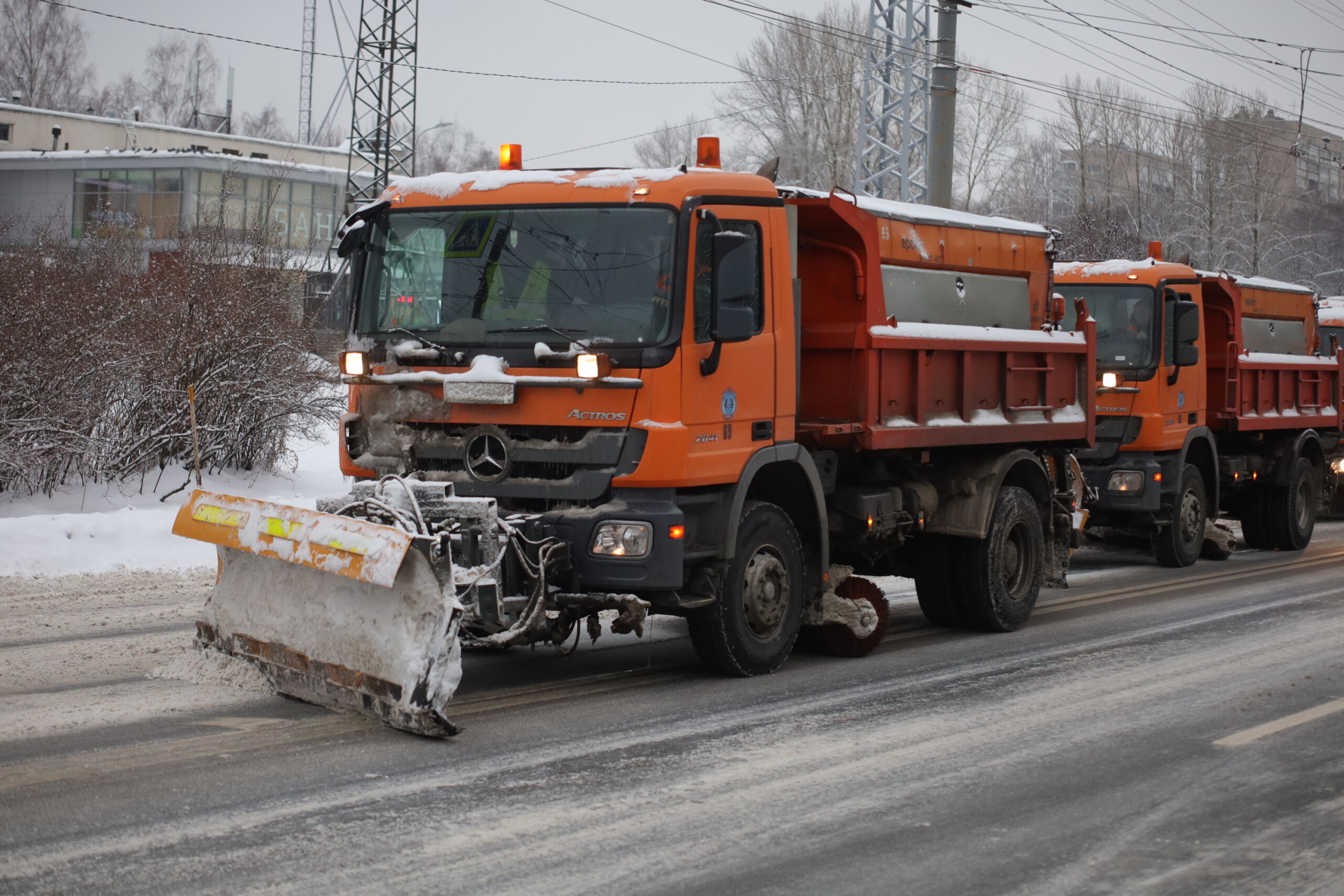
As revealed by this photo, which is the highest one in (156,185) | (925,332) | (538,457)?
(156,185)

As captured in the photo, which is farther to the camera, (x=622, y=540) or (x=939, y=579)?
(x=939, y=579)

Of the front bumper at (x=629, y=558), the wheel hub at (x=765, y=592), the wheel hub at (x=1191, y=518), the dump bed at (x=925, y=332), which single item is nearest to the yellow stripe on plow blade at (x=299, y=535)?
the front bumper at (x=629, y=558)

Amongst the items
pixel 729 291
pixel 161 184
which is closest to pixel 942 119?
pixel 729 291

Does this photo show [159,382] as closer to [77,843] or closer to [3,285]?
[3,285]

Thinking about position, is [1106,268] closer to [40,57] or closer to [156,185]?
[156,185]

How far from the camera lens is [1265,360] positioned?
15156 millimetres

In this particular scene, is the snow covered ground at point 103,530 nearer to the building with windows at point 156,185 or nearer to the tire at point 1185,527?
the tire at point 1185,527

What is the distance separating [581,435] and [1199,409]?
8803 millimetres

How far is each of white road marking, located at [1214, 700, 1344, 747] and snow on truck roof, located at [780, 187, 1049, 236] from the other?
11.6 feet

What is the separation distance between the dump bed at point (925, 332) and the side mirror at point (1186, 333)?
281cm

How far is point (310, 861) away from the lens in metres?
4.60

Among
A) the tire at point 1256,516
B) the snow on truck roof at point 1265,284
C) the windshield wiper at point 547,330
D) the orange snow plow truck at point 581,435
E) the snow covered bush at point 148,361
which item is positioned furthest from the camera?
the tire at point 1256,516

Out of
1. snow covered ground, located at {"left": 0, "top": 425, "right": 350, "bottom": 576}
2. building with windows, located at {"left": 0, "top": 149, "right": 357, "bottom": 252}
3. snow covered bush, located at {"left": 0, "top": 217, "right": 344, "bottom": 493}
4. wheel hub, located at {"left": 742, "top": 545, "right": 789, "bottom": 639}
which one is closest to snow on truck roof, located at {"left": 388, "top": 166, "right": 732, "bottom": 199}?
wheel hub, located at {"left": 742, "top": 545, "right": 789, "bottom": 639}

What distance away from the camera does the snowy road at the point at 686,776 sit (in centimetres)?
463
